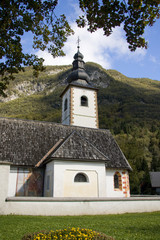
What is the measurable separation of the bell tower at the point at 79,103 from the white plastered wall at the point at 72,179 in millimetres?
9999

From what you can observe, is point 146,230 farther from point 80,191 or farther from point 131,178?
point 131,178

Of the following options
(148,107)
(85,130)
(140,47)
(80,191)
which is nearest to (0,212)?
(80,191)

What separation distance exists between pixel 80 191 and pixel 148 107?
105 metres

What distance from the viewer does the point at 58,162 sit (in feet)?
46.4

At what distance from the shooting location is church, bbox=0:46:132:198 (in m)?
14.1

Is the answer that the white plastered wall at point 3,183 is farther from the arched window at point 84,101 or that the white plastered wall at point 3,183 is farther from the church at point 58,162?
the arched window at point 84,101

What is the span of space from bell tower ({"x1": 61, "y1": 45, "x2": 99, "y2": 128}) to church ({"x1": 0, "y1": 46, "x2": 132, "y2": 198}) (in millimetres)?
4151

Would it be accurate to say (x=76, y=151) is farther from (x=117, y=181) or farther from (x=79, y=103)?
(x=79, y=103)

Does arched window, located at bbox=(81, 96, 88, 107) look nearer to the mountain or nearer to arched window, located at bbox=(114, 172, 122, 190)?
arched window, located at bbox=(114, 172, 122, 190)

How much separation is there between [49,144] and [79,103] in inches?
370

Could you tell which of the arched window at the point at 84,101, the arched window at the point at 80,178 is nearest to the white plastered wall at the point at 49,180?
the arched window at the point at 80,178

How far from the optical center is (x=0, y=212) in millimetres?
10586

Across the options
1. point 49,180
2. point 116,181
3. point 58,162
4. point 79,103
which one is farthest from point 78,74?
point 49,180

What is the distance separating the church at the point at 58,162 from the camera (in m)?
14.1
